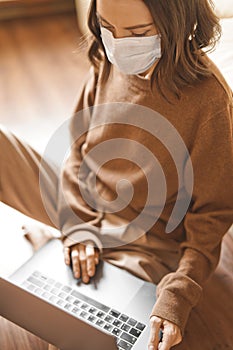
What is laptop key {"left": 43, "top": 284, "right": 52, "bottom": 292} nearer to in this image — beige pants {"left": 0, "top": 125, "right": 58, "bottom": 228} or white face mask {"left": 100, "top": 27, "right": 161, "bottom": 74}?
beige pants {"left": 0, "top": 125, "right": 58, "bottom": 228}

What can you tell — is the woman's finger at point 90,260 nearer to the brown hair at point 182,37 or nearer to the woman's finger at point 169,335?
the woman's finger at point 169,335

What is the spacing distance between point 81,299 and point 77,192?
0.29 m

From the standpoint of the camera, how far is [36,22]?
2943mm

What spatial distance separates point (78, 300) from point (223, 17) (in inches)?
39.3

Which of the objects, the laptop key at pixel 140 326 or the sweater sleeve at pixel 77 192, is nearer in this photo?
the laptop key at pixel 140 326

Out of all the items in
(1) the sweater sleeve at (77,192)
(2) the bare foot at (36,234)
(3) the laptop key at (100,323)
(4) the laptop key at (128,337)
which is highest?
(1) the sweater sleeve at (77,192)

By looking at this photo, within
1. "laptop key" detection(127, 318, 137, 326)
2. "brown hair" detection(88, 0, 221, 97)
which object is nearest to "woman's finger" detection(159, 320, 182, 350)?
"laptop key" detection(127, 318, 137, 326)

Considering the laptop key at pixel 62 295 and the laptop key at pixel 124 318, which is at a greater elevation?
the laptop key at pixel 62 295

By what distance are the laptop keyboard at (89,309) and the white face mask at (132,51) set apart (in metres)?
0.53

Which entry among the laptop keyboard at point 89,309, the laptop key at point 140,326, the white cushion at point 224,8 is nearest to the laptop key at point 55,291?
the laptop keyboard at point 89,309

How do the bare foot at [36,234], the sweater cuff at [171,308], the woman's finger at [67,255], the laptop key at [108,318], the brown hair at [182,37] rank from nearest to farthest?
the brown hair at [182,37] < the sweater cuff at [171,308] < the laptop key at [108,318] < the woman's finger at [67,255] < the bare foot at [36,234]

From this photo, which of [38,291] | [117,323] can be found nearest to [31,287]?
[38,291]

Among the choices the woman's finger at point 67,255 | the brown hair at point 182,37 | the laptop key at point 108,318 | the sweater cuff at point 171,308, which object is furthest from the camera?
the woman's finger at point 67,255

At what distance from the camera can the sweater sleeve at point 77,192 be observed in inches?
59.1
